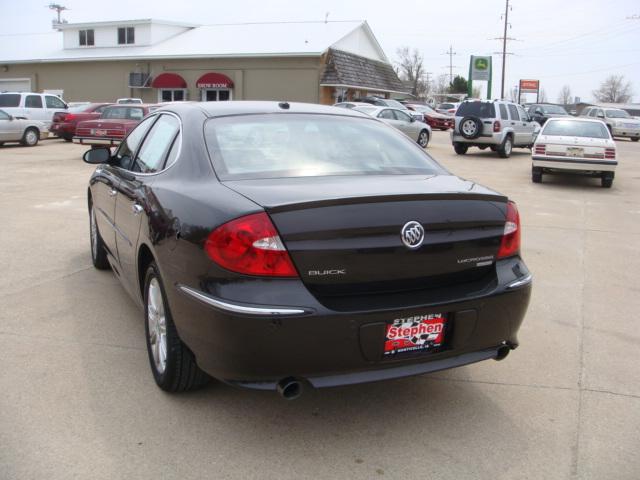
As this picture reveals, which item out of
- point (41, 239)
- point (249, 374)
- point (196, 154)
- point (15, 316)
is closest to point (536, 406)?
point (249, 374)

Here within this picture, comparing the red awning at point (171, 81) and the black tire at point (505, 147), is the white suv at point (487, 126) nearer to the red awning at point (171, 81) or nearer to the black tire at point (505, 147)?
the black tire at point (505, 147)

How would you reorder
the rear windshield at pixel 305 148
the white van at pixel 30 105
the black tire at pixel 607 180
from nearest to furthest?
the rear windshield at pixel 305 148 < the black tire at pixel 607 180 < the white van at pixel 30 105

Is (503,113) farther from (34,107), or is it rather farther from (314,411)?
(314,411)

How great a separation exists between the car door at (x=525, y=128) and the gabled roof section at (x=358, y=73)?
15.5 meters

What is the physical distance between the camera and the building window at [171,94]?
38938mm

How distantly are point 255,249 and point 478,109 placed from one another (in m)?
18.6

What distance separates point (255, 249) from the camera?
2762 millimetres

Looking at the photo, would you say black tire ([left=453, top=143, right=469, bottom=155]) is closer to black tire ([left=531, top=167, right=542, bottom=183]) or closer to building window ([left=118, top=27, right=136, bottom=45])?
black tire ([left=531, top=167, right=542, bottom=183])

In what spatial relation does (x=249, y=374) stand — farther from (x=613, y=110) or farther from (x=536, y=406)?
(x=613, y=110)

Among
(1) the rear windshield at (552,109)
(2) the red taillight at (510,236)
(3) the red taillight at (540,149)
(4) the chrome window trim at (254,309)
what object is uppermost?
(1) the rear windshield at (552,109)

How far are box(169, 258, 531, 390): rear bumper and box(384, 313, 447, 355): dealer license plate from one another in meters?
0.03

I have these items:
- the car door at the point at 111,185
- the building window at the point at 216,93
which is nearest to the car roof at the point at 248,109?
the car door at the point at 111,185

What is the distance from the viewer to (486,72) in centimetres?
5381

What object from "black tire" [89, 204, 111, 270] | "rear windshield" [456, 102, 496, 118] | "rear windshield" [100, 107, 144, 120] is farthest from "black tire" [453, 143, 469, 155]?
"black tire" [89, 204, 111, 270]
